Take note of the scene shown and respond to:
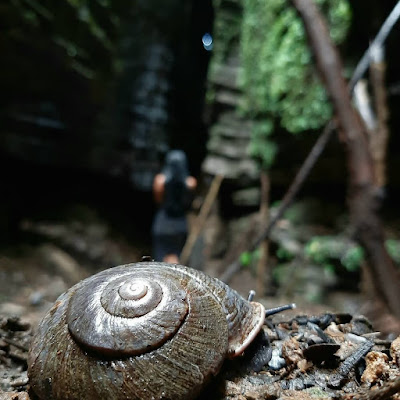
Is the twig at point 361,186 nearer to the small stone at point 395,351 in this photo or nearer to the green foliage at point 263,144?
the small stone at point 395,351

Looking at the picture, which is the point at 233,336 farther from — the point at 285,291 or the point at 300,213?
the point at 300,213

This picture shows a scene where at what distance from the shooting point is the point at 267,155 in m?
6.41

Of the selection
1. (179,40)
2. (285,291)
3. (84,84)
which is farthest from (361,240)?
(179,40)

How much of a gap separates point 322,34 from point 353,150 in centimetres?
129

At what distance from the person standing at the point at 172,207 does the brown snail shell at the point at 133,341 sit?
308 cm

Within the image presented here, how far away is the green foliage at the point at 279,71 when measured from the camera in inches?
197

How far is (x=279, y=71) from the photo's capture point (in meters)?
5.81

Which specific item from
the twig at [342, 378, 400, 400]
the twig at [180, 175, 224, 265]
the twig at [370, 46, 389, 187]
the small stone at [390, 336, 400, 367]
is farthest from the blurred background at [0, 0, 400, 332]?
the twig at [342, 378, 400, 400]

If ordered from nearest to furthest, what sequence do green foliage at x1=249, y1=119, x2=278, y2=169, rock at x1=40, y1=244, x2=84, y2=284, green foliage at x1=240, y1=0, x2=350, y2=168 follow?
1. green foliage at x1=240, y1=0, x2=350, y2=168
2. rock at x1=40, y1=244, x2=84, y2=284
3. green foliage at x1=249, y1=119, x2=278, y2=169

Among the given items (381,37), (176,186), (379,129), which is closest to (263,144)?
(176,186)

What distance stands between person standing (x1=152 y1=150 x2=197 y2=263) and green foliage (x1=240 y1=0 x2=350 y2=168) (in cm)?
248

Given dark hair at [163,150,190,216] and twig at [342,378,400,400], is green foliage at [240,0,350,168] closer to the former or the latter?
dark hair at [163,150,190,216]

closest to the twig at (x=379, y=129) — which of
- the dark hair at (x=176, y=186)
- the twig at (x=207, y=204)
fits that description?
the dark hair at (x=176, y=186)

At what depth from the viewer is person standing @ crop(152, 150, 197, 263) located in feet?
14.5
